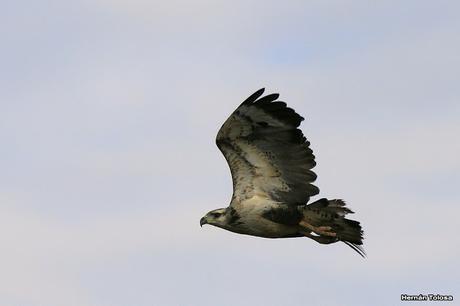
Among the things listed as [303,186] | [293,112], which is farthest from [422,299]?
[293,112]

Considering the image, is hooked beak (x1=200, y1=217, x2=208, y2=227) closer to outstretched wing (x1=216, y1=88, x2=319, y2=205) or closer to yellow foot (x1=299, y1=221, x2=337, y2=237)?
outstretched wing (x1=216, y1=88, x2=319, y2=205)

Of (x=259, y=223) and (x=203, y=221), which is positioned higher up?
(x=203, y=221)

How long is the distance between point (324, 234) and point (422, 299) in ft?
6.95

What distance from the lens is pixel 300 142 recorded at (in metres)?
10.1

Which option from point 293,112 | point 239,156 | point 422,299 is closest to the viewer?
point 422,299

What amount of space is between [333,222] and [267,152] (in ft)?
5.74

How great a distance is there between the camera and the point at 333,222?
10.6m

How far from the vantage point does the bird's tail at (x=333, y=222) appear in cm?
1054

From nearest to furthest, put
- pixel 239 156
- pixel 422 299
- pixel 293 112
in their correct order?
pixel 422 299 < pixel 293 112 < pixel 239 156

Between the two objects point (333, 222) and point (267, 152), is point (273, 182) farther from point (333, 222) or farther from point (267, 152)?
point (333, 222)

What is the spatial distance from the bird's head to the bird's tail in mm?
1402

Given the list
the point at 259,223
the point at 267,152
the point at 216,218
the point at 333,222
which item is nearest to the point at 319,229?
the point at 333,222

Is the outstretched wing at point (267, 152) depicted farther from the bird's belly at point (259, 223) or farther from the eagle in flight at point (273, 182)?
the bird's belly at point (259, 223)

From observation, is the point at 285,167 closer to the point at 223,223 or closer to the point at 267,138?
the point at 267,138
